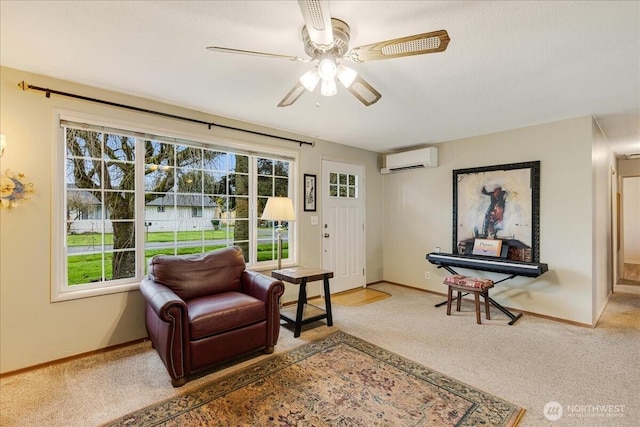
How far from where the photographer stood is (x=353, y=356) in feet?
8.71

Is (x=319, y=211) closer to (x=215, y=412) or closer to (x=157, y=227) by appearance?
(x=157, y=227)

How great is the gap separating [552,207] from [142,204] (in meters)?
4.49

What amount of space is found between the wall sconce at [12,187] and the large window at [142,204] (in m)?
0.27

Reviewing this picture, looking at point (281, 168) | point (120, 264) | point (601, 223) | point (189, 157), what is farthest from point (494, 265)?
point (120, 264)

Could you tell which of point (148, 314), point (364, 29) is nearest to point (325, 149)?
point (364, 29)

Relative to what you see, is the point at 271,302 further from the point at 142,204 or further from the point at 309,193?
the point at 309,193

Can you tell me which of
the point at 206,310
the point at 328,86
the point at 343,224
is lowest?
the point at 206,310

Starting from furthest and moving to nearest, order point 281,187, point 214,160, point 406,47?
point 281,187 → point 214,160 → point 406,47

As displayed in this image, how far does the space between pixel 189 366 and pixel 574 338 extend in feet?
11.8

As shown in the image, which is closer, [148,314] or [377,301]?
[148,314]

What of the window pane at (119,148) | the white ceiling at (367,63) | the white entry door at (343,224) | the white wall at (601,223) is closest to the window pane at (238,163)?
the white ceiling at (367,63)

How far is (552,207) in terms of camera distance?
11.7ft

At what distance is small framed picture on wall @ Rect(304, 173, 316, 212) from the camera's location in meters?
4.26

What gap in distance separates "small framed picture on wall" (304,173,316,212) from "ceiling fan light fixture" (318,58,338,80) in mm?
2454
